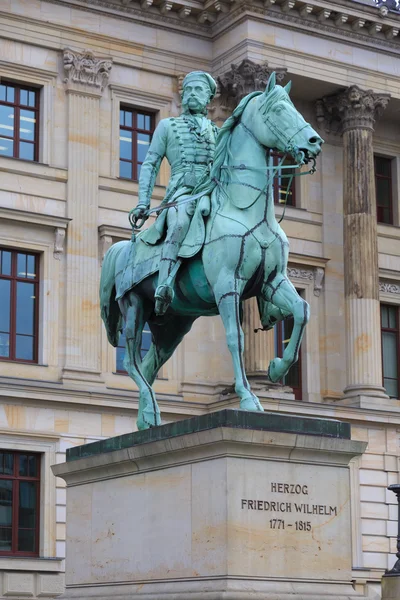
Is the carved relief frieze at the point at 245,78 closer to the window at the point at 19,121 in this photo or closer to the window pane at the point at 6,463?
the window at the point at 19,121

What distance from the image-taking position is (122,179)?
36656mm

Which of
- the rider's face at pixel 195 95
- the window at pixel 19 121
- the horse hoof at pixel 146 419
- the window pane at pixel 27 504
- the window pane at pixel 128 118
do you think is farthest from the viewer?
the window pane at pixel 128 118

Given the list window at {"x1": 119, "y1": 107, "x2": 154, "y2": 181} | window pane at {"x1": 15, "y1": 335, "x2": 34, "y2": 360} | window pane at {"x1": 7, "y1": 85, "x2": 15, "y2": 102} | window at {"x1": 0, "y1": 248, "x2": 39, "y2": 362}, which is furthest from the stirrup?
window at {"x1": 119, "y1": 107, "x2": 154, "y2": 181}

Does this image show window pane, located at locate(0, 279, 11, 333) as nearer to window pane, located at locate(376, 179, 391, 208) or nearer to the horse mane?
window pane, located at locate(376, 179, 391, 208)

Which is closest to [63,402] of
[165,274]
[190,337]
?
[190,337]

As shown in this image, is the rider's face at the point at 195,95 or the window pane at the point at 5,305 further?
the window pane at the point at 5,305

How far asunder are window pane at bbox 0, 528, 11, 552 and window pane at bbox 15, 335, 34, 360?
13.2 ft

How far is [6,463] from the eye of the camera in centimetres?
3362

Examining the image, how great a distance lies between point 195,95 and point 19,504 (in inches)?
729

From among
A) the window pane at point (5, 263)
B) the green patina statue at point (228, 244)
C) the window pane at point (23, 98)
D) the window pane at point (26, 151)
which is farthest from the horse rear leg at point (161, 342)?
the window pane at point (23, 98)

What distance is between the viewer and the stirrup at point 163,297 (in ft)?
50.3

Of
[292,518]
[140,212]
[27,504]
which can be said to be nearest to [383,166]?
[27,504]

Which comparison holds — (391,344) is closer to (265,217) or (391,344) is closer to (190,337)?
(190,337)

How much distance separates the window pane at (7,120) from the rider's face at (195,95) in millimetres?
19114
